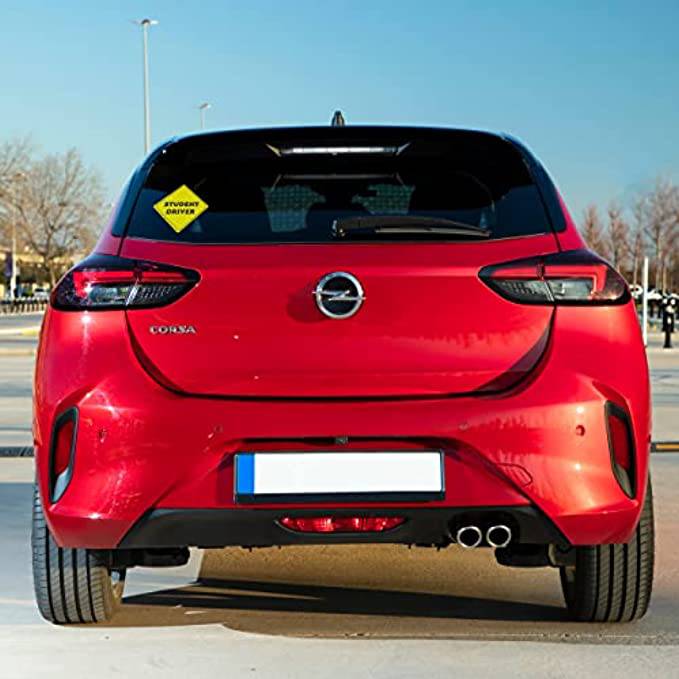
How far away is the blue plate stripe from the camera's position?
3.57 metres

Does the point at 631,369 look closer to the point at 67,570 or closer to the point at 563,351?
the point at 563,351

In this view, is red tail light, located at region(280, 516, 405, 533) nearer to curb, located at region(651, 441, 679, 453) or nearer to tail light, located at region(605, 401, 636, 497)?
tail light, located at region(605, 401, 636, 497)

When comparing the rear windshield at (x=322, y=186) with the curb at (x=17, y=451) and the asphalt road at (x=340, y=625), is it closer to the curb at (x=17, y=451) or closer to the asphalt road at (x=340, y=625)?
the asphalt road at (x=340, y=625)

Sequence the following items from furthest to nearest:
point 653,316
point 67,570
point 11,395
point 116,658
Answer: point 653,316, point 11,395, point 67,570, point 116,658

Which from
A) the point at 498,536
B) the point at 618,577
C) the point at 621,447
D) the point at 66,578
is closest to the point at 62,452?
the point at 66,578

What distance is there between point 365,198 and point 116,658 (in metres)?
1.49

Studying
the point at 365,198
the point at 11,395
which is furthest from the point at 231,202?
the point at 11,395

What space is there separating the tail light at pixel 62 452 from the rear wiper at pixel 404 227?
2.89ft

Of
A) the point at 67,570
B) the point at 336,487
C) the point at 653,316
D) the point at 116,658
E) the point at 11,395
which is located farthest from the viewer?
the point at 653,316

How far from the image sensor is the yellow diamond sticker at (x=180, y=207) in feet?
12.7

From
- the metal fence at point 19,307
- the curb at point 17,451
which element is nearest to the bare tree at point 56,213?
the metal fence at point 19,307

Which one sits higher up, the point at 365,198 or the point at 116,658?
the point at 365,198

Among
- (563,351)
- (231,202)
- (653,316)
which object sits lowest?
(653,316)

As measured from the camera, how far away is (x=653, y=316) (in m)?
47.7
